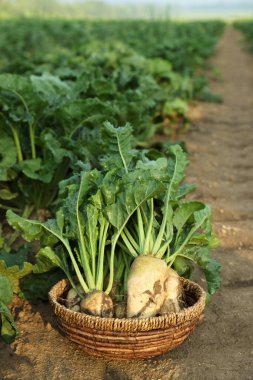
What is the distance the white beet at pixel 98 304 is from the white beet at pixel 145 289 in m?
0.10

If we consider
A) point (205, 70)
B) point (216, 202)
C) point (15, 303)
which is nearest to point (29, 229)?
point (15, 303)

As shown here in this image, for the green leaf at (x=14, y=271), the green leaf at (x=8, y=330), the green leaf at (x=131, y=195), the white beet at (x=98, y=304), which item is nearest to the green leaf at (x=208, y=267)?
the green leaf at (x=131, y=195)

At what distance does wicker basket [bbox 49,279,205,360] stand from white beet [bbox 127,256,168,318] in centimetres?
15

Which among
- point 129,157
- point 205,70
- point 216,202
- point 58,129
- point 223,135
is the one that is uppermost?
point 129,157

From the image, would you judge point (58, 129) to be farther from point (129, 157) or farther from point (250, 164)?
point (250, 164)

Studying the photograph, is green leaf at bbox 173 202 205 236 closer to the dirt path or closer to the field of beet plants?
the field of beet plants

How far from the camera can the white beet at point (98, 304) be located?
2.83 metres

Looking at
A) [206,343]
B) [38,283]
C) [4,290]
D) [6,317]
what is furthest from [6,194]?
[206,343]

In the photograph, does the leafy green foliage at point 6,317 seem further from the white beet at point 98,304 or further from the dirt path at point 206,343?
the white beet at point 98,304

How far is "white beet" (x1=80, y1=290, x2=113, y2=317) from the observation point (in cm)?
283

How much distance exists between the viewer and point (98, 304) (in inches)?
112

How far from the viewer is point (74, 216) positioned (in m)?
3.10

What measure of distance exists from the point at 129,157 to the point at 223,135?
15.8 feet

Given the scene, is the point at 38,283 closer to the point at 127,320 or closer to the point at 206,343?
the point at 127,320
